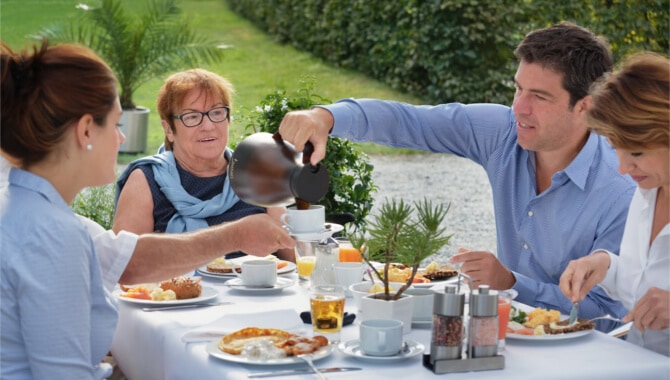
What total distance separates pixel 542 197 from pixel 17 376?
6.56 feet

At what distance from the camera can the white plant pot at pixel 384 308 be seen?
2652 millimetres

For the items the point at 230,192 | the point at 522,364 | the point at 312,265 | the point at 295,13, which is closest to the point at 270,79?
the point at 295,13

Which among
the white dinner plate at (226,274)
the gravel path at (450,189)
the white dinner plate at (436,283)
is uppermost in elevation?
the white dinner plate at (436,283)

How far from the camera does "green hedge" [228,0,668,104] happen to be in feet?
39.8

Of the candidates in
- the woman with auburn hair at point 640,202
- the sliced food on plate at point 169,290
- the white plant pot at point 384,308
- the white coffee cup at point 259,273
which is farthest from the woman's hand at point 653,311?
the sliced food on plate at point 169,290

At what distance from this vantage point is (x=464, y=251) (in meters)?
3.19

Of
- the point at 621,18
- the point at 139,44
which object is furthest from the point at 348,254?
the point at 621,18

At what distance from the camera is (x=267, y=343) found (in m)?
2.49

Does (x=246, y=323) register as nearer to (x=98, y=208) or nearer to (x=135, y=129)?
(x=98, y=208)

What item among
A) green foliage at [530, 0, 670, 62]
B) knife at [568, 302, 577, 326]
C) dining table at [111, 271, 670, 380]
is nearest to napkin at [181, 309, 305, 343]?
dining table at [111, 271, 670, 380]

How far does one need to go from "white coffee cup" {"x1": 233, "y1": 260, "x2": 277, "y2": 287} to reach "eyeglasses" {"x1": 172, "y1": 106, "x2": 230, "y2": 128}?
43.8 inches

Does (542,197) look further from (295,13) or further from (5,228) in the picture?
(295,13)

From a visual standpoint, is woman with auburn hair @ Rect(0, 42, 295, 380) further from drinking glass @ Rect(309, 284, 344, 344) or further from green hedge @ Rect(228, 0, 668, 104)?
green hedge @ Rect(228, 0, 668, 104)

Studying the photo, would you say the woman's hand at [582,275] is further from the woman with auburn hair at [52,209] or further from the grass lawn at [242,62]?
→ the grass lawn at [242,62]
